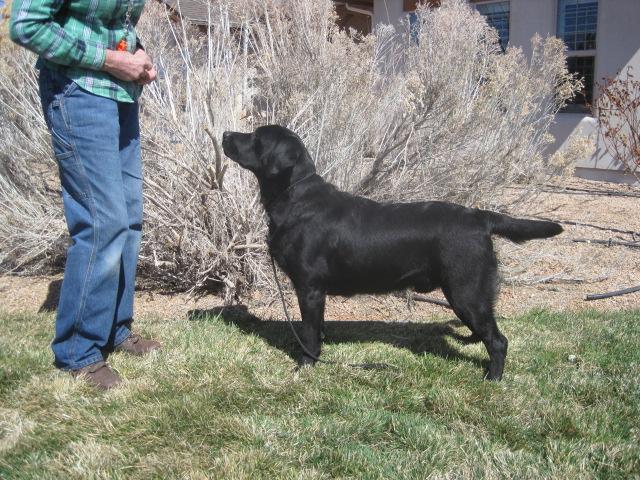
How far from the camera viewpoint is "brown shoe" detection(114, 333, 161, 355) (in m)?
3.72

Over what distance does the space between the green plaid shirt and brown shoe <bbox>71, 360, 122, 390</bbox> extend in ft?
4.38

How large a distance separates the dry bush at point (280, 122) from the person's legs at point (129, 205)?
43.5 inches

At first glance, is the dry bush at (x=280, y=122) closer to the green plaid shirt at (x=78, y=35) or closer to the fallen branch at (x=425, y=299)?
the fallen branch at (x=425, y=299)

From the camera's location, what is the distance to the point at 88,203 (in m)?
3.14

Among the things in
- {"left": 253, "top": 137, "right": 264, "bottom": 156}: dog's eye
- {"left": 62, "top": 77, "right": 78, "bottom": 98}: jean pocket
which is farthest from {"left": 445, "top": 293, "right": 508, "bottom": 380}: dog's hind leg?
{"left": 62, "top": 77, "right": 78, "bottom": 98}: jean pocket

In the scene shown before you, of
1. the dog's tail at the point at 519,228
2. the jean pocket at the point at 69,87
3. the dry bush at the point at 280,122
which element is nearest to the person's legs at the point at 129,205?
the jean pocket at the point at 69,87

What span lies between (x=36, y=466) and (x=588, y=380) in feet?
8.49

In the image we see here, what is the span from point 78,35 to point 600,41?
29.1 ft

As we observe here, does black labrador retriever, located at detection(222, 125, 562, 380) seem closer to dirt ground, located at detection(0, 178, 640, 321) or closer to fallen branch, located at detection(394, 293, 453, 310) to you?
dirt ground, located at detection(0, 178, 640, 321)

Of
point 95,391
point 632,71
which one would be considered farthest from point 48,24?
point 632,71

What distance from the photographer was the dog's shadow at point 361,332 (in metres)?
3.97

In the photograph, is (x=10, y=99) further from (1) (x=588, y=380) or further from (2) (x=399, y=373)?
(1) (x=588, y=380)

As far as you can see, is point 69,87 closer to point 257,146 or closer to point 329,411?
point 257,146

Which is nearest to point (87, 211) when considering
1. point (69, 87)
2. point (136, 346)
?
point (69, 87)
